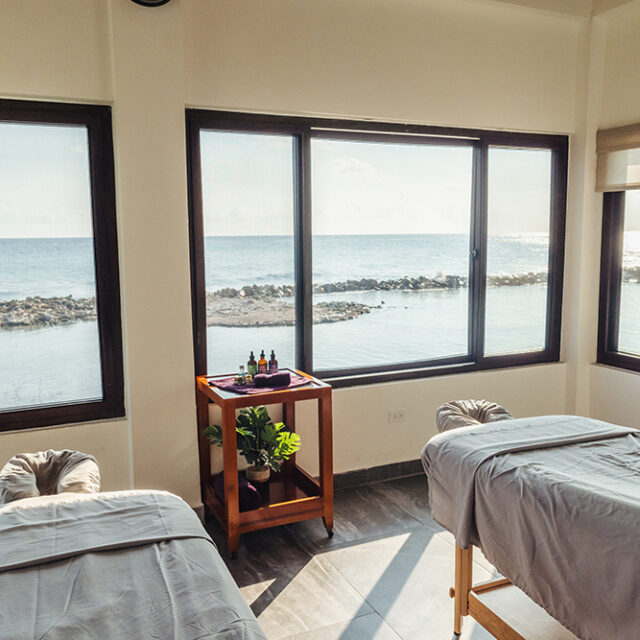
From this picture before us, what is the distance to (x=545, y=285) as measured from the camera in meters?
4.44

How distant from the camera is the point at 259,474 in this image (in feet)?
10.8

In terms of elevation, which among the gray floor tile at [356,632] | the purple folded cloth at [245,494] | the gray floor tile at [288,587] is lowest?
the gray floor tile at [356,632]

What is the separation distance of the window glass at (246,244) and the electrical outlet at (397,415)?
79 cm

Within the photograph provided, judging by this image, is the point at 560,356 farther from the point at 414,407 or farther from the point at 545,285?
the point at 414,407

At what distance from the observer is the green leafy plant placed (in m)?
3.21

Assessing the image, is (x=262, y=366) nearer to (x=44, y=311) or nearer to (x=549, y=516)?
(x=44, y=311)

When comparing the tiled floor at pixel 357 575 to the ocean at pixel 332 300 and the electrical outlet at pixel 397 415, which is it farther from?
the ocean at pixel 332 300

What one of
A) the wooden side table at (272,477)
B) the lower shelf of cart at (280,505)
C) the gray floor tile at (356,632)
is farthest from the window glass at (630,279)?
the gray floor tile at (356,632)

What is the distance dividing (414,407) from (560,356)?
1.23 m

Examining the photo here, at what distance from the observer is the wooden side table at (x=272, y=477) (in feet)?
9.68

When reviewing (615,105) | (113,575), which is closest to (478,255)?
(615,105)

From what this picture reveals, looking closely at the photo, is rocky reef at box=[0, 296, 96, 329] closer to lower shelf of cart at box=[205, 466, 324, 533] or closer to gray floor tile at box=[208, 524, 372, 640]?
lower shelf of cart at box=[205, 466, 324, 533]

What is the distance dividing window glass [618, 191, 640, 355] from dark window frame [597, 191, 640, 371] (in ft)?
0.10

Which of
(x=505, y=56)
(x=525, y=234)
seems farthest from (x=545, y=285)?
(x=505, y=56)
